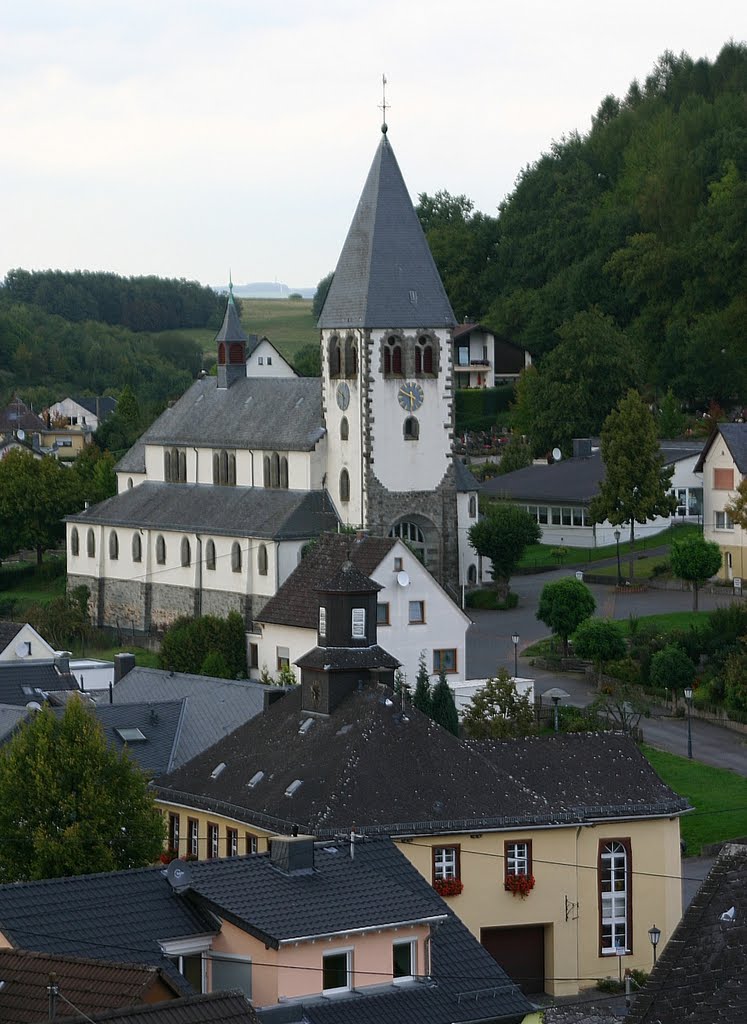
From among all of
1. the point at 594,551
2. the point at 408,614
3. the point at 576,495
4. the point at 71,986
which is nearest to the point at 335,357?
the point at 594,551

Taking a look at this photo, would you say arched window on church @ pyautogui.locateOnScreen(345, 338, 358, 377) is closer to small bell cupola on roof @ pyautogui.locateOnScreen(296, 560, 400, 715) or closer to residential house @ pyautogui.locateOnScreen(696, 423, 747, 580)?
residential house @ pyautogui.locateOnScreen(696, 423, 747, 580)

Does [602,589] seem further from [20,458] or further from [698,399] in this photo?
[698,399]

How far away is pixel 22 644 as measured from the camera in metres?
67.9

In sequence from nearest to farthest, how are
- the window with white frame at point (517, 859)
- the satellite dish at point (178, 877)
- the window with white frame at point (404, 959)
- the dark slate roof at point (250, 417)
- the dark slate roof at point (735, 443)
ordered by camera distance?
the satellite dish at point (178, 877) < the window with white frame at point (404, 959) < the window with white frame at point (517, 859) < the dark slate roof at point (250, 417) < the dark slate roof at point (735, 443)

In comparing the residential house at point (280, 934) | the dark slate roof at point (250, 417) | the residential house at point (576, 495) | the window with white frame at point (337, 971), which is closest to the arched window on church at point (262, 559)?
the dark slate roof at point (250, 417)

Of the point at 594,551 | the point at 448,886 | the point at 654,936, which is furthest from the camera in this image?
the point at 594,551

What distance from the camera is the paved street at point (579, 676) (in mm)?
61688

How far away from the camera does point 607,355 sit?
112 m

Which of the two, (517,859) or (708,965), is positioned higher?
(708,965)

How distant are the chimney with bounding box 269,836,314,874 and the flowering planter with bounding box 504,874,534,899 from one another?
35.2ft

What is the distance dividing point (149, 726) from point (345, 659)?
8.31m

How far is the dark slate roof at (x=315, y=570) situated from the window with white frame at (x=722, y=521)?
60.6 feet

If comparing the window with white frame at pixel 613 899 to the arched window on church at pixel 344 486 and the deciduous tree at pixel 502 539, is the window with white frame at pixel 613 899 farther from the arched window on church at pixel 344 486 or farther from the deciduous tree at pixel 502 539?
the arched window on church at pixel 344 486

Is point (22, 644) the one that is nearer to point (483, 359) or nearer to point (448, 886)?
point (448, 886)
